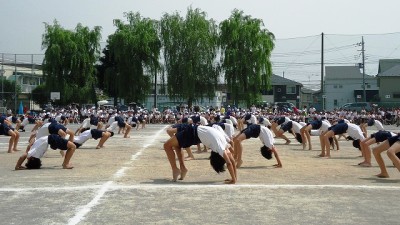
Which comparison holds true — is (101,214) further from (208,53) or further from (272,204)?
(208,53)

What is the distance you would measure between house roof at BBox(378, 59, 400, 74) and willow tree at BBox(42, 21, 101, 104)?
36.3 metres

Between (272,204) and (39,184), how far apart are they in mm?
4775

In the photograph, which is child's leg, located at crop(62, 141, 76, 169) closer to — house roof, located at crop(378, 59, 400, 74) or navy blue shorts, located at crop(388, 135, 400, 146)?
navy blue shorts, located at crop(388, 135, 400, 146)

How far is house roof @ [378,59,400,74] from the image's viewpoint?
216 feet

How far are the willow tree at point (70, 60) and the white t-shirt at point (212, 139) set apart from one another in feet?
135

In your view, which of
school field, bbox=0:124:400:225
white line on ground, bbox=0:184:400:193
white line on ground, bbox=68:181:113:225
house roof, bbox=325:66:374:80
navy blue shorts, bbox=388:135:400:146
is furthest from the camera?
house roof, bbox=325:66:374:80

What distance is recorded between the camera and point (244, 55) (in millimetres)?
46188

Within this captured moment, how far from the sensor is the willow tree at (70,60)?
49.5 m

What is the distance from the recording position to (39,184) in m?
10.3

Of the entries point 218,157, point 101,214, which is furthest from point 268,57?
point 101,214

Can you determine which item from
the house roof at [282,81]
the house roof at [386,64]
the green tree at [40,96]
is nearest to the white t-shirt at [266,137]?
the green tree at [40,96]

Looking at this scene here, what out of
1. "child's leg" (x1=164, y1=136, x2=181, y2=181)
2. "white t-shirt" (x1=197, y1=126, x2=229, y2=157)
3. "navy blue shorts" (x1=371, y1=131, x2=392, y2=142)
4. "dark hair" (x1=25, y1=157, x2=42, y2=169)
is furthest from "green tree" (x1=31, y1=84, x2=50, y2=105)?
"white t-shirt" (x1=197, y1=126, x2=229, y2=157)

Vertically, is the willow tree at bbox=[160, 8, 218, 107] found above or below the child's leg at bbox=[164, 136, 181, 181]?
above

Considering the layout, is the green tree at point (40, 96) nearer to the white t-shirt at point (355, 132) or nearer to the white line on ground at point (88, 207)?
the white t-shirt at point (355, 132)
